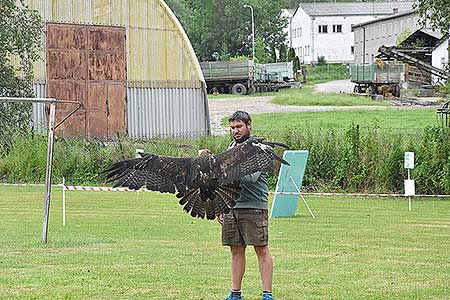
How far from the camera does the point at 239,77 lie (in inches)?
2805

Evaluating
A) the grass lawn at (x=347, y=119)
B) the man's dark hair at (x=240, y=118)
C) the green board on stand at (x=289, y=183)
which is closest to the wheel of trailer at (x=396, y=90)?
the grass lawn at (x=347, y=119)

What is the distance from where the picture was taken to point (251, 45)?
104m

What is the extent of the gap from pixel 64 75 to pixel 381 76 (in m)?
33.5

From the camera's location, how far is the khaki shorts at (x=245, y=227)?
9141 millimetres

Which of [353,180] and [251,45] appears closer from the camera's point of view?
[353,180]

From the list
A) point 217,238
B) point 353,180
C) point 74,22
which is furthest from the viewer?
point 74,22

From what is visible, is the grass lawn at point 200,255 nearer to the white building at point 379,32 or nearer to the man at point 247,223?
the man at point 247,223

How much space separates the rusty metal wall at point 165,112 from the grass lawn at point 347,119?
11.9 feet

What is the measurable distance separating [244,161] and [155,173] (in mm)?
989

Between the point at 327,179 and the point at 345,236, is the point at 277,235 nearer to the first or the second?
the point at 345,236

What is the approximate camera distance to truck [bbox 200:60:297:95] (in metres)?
70.3

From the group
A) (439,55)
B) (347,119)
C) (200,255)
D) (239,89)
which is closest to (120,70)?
(347,119)

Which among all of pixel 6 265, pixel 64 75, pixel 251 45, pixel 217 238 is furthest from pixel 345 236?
pixel 251 45

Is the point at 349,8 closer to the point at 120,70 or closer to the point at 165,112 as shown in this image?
the point at 165,112
